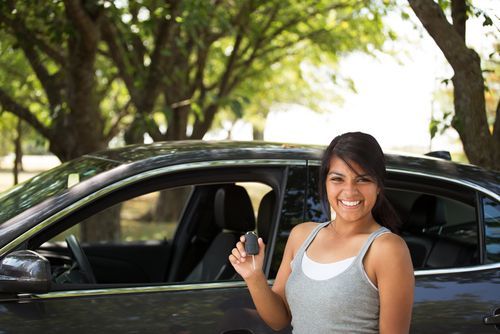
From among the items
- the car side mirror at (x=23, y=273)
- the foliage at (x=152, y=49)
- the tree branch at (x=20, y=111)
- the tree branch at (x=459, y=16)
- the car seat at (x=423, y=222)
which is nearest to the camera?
the car side mirror at (x=23, y=273)

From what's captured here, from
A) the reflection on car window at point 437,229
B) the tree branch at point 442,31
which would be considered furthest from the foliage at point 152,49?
the reflection on car window at point 437,229

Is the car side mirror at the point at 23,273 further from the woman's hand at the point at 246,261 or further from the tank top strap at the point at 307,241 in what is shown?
the tank top strap at the point at 307,241

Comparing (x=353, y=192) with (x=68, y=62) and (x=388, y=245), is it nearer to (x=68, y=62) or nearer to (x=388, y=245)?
(x=388, y=245)

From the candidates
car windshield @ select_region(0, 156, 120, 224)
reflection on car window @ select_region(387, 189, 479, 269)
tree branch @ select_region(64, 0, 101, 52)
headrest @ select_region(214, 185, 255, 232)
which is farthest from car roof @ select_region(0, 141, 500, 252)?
tree branch @ select_region(64, 0, 101, 52)

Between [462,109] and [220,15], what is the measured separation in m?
5.07

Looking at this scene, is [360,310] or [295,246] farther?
[295,246]

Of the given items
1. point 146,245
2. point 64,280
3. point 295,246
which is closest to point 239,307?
point 295,246

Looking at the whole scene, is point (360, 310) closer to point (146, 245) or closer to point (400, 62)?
point (146, 245)

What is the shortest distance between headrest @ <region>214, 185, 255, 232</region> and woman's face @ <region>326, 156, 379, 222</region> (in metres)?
2.02

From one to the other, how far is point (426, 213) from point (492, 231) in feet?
1.78

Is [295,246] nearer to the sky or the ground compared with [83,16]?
nearer to the ground

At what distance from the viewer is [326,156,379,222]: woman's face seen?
213 cm

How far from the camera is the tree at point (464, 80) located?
4.65 m

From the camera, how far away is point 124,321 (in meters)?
2.79
